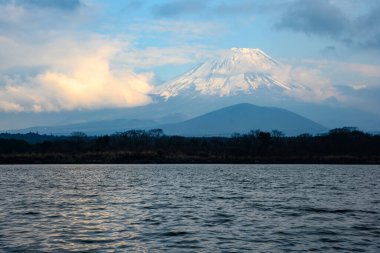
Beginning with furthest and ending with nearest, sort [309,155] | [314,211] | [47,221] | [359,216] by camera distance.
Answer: [309,155] → [314,211] → [359,216] → [47,221]

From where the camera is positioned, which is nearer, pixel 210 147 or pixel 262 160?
pixel 262 160

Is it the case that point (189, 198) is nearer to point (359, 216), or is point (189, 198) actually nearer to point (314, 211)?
point (314, 211)

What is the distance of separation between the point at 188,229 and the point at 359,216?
11.0 metres

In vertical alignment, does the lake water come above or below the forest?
below

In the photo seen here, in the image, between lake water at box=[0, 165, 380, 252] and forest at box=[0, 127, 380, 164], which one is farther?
forest at box=[0, 127, 380, 164]

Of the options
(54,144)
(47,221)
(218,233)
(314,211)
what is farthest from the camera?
(54,144)

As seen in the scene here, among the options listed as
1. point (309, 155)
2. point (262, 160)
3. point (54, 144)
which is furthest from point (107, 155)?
point (309, 155)

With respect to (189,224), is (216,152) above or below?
above

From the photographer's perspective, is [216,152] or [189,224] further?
[216,152]

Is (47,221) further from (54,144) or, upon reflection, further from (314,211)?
(54,144)

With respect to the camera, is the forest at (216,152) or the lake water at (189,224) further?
the forest at (216,152)

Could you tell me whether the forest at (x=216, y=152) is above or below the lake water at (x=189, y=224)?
above

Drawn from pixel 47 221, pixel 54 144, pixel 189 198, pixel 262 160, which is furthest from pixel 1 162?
pixel 47 221

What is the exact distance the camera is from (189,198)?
41.0 m
